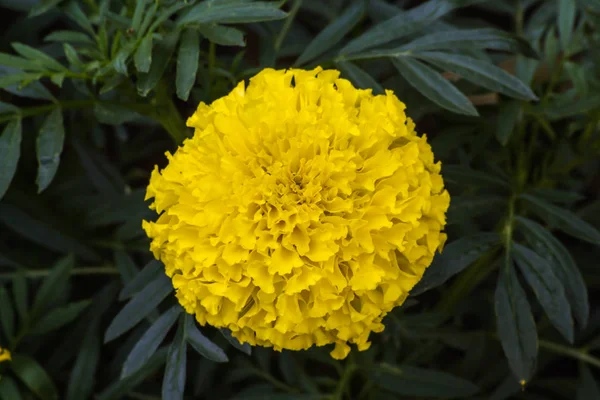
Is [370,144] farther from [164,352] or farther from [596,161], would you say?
[596,161]

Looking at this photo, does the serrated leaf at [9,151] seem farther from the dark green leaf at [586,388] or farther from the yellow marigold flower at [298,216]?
the dark green leaf at [586,388]

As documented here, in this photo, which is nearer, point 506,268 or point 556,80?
point 506,268

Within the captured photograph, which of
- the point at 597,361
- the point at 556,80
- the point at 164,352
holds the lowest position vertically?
the point at 597,361

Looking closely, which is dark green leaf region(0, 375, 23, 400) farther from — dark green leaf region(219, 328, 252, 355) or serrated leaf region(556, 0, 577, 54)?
serrated leaf region(556, 0, 577, 54)

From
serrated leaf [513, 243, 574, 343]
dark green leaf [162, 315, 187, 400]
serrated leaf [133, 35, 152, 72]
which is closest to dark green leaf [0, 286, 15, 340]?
dark green leaf [162, 315, 187, 400]

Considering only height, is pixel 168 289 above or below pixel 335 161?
below

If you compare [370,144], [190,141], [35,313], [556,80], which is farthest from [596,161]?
[35,313]
